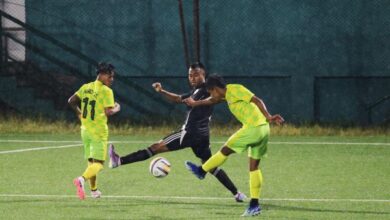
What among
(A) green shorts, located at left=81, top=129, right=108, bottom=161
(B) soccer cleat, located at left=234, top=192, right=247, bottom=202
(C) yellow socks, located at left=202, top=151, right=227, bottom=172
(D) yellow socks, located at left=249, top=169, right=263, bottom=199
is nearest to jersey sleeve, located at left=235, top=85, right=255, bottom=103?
(C) yellow socks, located at left=202, top=151, right=227, bottom=172

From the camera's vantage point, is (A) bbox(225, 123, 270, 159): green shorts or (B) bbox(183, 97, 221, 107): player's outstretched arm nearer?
(A) bbox(225, 123, 270, 159): green shorts

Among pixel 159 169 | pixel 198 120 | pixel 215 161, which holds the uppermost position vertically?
pixel 198 120

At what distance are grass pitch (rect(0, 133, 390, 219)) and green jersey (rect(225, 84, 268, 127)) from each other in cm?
116

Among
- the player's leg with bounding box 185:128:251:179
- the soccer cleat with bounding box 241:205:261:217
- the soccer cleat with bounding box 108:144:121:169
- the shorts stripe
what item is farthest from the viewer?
the shorts stripe

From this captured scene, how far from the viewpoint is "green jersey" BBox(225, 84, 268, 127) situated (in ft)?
43.4

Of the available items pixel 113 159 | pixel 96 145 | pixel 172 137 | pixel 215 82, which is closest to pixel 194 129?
pixel 172 137

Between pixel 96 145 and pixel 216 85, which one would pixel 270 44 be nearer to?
pixel 96 145

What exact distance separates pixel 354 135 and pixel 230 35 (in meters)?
5.80

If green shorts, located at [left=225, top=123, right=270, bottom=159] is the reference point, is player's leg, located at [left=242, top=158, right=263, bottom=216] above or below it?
below

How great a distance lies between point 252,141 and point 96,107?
2534mm

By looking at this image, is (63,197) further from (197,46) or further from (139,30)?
(139,30)

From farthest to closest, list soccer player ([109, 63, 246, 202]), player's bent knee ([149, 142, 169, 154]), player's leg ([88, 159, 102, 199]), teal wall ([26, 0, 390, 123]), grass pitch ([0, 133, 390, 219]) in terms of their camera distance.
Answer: teal wall ([26, 0, 390, 123]) → player's bent knee ([149, 142, 169, 154]) → player's leg ([88, 159, 102, 199]) → soccer player ([109, 63, 246, 202]) → grass pitch ([0, 133, 390, 219])

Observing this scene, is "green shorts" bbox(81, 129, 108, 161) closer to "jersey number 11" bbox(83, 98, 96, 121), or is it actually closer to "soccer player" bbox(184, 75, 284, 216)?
"jersey number 11" bbox(83, 98, 96, 121)

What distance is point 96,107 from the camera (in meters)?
14.5
